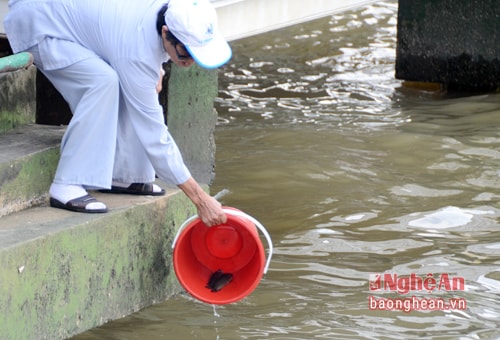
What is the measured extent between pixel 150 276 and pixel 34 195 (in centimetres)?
66

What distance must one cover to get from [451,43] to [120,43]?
577 cm

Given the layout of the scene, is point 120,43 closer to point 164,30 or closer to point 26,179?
point 164,30

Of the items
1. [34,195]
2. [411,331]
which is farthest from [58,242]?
[411,331]

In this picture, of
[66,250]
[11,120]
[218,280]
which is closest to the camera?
[66,250]

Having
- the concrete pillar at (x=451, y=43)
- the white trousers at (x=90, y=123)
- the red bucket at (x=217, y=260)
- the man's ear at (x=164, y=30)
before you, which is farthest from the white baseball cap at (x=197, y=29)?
the concrete pillar at (x=451, y=43)

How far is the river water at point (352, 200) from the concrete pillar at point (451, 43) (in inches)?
8.1

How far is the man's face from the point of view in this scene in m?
4.17

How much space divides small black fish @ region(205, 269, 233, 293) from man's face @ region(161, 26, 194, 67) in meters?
1.04

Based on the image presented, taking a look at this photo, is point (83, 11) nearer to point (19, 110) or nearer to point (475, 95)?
point (19, 110)

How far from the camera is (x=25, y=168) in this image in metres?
4.45

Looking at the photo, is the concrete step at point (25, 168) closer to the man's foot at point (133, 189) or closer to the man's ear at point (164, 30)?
the man's foot at point (133, 189)

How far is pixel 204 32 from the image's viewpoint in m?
4.05

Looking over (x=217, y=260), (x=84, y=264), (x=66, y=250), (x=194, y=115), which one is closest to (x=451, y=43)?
(x=194, y=115)

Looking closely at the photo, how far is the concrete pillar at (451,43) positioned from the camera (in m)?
9.23
